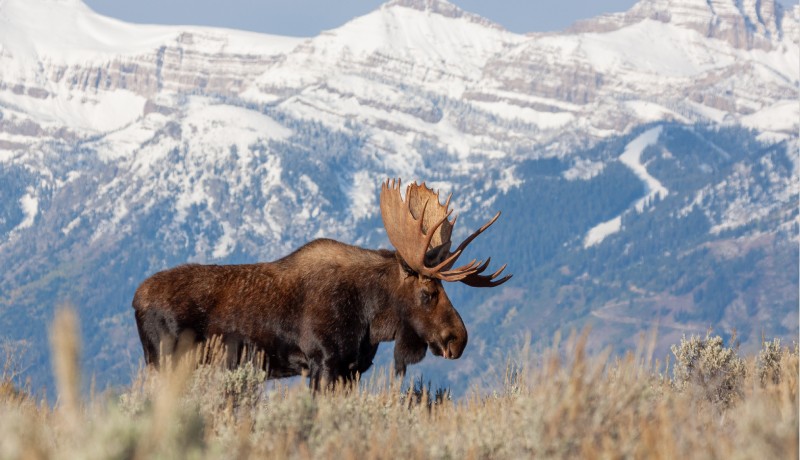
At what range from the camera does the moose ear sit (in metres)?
14.7

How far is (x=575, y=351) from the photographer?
8.40m

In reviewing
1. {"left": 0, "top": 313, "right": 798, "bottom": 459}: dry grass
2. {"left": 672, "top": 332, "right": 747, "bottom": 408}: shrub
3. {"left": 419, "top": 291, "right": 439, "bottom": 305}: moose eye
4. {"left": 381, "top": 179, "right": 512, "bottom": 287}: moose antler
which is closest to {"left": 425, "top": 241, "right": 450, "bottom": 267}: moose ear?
{"left": 381, "top": 179, "right": 512, "bottom": 287}: moose antler

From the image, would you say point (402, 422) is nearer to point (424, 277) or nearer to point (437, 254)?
point (424, 277)

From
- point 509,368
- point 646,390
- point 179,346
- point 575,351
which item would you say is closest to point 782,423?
point 575,351

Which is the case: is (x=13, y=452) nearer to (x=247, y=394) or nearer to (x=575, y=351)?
(x=575, y=351)

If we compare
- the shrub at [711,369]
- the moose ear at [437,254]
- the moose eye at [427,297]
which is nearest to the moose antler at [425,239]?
the moose ear at [437,254]

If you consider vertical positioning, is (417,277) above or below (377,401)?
above

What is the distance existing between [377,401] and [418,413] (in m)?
0.58

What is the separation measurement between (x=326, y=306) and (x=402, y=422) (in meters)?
4.26

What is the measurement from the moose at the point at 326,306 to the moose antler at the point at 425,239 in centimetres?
1

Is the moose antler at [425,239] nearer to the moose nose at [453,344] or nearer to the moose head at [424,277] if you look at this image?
the moose head at [424,277]

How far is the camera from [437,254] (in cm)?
1473

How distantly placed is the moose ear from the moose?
0.01 metres

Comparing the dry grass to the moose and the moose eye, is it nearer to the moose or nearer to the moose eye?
the moose
